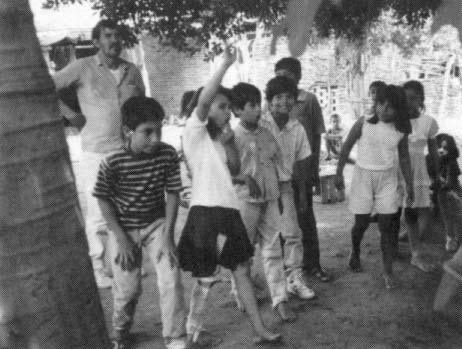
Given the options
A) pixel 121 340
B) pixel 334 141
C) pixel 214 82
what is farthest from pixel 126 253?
pixel 334 141

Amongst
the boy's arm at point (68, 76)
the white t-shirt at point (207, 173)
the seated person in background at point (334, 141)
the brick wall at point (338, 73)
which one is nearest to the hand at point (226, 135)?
the white t-shirt at point (207, 173)

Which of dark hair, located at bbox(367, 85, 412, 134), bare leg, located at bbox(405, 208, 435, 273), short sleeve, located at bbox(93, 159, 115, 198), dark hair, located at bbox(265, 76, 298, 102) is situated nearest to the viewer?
short sleeve, located at bbox(93, 159, 115, 198)

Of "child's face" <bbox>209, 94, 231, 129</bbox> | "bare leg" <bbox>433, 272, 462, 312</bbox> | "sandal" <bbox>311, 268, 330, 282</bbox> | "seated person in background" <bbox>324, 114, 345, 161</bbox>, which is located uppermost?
"child's face" <bbox>209, 94, 231, 129</bbox>

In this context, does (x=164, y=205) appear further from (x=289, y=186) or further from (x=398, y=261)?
(x=398, y=261)

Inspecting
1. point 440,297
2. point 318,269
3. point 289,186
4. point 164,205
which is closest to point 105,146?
point 164,205

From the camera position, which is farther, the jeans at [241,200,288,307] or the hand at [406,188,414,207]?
the hand at [406,188,414,207]

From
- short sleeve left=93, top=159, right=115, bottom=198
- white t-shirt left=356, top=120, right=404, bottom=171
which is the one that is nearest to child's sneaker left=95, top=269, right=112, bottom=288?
short sleeve left=93, top=159, right=115, bottom=198

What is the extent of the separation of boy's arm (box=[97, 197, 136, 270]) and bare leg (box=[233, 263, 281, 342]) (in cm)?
62

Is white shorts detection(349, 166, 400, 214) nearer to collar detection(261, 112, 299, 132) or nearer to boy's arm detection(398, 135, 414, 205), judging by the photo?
boy's arm detection(398, 135, 414, 205)

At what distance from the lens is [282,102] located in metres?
4.22

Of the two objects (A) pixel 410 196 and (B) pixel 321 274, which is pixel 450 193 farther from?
(B) pixel 321 274

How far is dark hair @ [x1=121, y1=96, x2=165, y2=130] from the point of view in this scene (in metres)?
3.31

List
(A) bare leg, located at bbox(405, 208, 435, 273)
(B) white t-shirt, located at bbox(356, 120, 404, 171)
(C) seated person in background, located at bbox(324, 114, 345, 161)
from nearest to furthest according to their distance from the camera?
1. (B) white t-shirt, located at bbox(356, 120, 404, 171)
2. (A) bare leg, located at bbox(405, 208, 435, 273)
3. (C) seated person in background, located at bbox(324, 114, 345, 161)

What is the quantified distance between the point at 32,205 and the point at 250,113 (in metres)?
2.70
